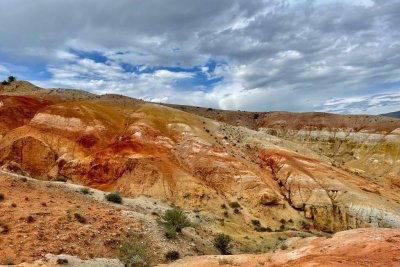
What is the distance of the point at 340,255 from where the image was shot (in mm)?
18500

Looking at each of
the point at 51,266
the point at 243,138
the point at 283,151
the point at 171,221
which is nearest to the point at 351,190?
the point at 283,151

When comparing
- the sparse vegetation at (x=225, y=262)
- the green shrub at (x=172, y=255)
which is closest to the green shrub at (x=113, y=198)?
the green shrub at (x=172, y=255)

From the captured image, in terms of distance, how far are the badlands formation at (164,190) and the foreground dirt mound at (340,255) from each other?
0.07 m

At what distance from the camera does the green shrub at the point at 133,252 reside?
971 inches

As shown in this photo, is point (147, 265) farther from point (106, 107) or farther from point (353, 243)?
point (106, 107)

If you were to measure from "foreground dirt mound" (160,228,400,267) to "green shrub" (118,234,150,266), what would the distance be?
2506mm

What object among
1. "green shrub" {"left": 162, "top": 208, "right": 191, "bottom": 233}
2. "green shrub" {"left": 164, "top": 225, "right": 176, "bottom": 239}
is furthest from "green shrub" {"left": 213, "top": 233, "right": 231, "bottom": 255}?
"green shrub" {"left": 164, "top": 225, "right": 176, "bottom": 239}

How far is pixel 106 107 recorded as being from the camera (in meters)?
70.6

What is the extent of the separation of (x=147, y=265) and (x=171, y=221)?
6.97 meters

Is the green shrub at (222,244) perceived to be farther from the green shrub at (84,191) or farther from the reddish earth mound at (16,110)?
the reddish earth mound at (16,110)

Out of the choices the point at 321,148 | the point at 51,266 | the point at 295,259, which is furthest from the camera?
the point at 321,148

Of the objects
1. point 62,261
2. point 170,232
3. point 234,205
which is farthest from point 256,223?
point 62,261

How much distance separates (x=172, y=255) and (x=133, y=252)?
2832 mm

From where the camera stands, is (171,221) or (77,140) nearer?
(171,221)
